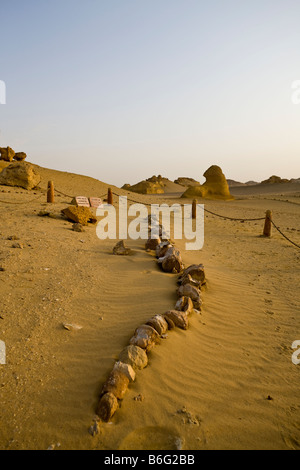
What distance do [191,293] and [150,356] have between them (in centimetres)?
155

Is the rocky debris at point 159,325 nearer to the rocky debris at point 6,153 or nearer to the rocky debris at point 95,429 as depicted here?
the rocky debris at point 95,429

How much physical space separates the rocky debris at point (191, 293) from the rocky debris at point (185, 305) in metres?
0.21

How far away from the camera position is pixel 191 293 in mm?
4449

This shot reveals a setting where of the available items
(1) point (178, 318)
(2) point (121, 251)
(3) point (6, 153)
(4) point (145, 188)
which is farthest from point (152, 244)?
(4) point (145, 188)

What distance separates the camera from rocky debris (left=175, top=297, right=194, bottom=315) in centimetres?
406

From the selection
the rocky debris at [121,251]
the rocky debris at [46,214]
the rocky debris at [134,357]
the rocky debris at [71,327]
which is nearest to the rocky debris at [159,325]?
the rocky debris at [134,357]

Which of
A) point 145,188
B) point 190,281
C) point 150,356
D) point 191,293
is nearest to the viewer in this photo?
point 150,356

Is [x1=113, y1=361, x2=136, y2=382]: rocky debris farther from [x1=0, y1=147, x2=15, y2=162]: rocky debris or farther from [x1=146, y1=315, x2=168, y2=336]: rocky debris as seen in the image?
[x1=0, y1=147, x2=15, y2=162]: rocky debris

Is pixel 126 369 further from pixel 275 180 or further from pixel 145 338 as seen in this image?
pixel 275 180

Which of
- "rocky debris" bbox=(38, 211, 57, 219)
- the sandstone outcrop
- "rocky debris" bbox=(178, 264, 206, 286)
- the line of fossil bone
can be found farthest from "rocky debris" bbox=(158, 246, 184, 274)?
the sandstone outcrop

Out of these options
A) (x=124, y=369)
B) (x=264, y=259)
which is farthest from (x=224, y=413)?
(x=264, y=259)

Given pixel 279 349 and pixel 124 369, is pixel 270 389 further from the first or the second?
pixel 124 369

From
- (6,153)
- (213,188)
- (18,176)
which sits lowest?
(18,176)

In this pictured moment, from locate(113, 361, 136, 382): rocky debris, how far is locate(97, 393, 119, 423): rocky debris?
0.93 ft
